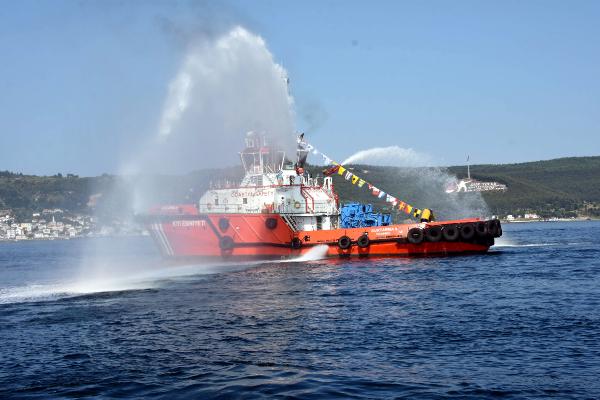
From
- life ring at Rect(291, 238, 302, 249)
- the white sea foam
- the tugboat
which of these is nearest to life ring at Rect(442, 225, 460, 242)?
the tugboat

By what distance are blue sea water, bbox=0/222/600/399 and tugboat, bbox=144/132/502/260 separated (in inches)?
370

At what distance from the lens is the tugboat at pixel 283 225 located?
45500 millimetres

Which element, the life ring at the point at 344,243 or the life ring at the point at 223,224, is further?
the life ring at the point at 223,224

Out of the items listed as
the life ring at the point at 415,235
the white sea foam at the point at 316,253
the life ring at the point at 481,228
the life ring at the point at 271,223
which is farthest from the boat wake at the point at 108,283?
the life ring at the point at 481,228

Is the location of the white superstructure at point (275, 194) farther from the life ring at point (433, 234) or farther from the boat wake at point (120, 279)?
the life ring at point (433, 234)

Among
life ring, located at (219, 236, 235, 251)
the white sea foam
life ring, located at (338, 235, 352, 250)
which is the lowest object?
the white sea foam

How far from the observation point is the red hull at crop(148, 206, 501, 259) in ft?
150

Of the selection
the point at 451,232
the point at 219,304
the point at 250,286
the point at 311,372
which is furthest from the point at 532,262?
the point at 311,372

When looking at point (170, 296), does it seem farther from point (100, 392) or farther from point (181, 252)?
point (181, 252)

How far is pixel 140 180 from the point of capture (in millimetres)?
50250

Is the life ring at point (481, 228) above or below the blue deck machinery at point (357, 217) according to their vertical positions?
below

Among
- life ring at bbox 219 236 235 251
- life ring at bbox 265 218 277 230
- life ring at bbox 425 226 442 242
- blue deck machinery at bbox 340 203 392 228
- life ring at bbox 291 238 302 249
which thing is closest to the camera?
life ring at bbox 425 226 442 242

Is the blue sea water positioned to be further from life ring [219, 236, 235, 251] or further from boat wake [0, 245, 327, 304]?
life ring [219, 236, 235, 251]

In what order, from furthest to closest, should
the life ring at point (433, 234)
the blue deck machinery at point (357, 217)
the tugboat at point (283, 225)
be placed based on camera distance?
the blue deck machinery at point (357, 217), the tugboat at point (283, 225), the life ring at point (433, 234)
